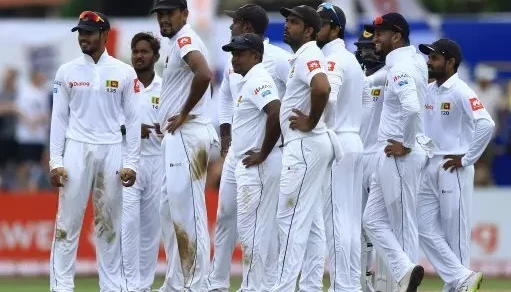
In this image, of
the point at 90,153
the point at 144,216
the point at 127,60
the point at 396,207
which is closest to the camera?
the point at 90,153

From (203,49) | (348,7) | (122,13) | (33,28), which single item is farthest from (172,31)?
(122,13)

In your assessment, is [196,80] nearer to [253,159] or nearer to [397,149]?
[253,159]

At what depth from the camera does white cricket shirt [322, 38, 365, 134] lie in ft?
51.2

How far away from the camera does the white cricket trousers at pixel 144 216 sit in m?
17.3

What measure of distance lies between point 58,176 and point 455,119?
4.43m

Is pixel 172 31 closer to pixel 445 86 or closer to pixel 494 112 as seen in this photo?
pixel 445 86

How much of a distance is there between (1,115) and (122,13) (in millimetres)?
13847

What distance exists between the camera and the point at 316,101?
14.8m

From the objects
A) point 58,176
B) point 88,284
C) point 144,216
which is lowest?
point 88,284

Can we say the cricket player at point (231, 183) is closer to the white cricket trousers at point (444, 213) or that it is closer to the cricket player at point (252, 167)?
the cricket player at point (252, 167)

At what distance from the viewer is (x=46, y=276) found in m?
23.0

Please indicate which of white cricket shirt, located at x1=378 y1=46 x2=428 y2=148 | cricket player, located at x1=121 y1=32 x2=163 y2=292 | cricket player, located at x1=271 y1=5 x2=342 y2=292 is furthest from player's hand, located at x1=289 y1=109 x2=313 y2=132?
cricket player, located at x1=121 y1=32 x2=163 y2=292

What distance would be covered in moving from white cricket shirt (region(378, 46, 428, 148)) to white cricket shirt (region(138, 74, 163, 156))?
2641 millimetres

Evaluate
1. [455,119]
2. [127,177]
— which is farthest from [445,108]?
[127,177]
